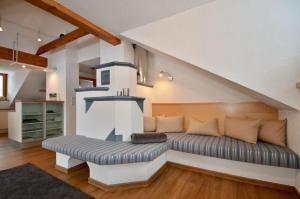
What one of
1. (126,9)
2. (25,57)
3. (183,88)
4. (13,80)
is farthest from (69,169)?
(13,80)

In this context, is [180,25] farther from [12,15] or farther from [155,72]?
[12,15]

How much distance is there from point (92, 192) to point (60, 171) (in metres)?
0.93

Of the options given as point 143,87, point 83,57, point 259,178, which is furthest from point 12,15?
point 259,178

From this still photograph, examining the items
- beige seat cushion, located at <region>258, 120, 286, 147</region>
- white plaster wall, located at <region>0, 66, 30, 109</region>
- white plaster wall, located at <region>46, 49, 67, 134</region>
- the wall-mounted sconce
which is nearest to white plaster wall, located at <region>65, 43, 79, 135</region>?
white plaster wall, located at <region>46, 49, 67, 134</region>

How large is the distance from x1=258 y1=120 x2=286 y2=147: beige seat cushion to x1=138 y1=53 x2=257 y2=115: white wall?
0.64 metres

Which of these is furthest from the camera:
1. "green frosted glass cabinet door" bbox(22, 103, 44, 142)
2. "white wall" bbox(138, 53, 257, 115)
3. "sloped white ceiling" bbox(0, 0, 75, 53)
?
"green frosted glass cabinet door" bbox(22, 103, 44, 142)

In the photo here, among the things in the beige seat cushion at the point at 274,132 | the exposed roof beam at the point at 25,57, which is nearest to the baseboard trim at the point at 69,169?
the beige seat cushion at the point at 274,132

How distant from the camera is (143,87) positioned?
11.0 feet

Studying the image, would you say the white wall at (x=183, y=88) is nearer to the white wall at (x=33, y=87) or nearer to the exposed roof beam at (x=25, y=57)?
the exposed roof beam at (x=25, y=57)

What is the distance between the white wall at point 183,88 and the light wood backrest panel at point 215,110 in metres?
0.10

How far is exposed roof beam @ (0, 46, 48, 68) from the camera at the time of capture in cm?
359

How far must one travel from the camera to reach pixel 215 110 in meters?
3.01

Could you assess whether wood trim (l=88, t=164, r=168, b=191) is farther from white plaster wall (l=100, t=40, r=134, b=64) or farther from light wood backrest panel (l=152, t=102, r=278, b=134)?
white plaster wall (l=100, t=40, r=134, b=64)

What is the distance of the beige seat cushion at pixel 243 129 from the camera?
7.24 feet
